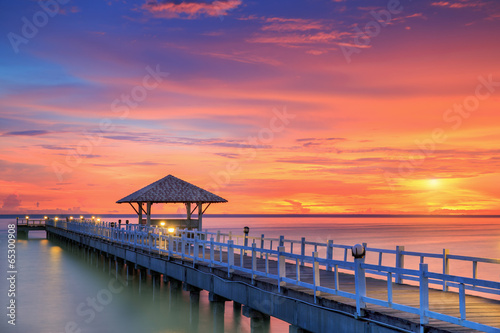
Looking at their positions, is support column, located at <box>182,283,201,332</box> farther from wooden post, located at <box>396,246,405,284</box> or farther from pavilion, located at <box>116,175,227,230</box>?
pavilion, located at <box>116,175,227,230</box>

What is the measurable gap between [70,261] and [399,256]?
45273 millimetres

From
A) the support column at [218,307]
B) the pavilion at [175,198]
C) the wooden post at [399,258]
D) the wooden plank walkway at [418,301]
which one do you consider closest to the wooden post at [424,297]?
the wooden plank walkway at [418,301]

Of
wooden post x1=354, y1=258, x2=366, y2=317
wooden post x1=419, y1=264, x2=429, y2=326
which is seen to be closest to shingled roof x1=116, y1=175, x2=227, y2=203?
wooden post x1=354, y1=258, x2=366, y2=317

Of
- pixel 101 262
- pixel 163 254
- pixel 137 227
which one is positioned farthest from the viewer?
pixel 101 262

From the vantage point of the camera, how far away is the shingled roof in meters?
→ 40.7

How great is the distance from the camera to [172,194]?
135 ft

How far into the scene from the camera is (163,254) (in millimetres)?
27438

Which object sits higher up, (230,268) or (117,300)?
(230,268)

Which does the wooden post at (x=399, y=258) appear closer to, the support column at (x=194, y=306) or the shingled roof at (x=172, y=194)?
the support column at (x=194, y=306)

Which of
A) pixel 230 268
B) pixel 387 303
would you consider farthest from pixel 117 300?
pixel 387 303

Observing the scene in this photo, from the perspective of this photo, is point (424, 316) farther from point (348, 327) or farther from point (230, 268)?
point (230, 268)

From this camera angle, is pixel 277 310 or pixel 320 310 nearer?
pixel 320 310

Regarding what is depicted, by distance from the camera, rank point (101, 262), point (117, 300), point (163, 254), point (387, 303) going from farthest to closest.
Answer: point (101, 262) < point (117, 300) < point (163, 254) < point (387, 303)

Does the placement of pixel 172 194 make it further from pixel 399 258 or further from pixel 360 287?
pixel 360 287
